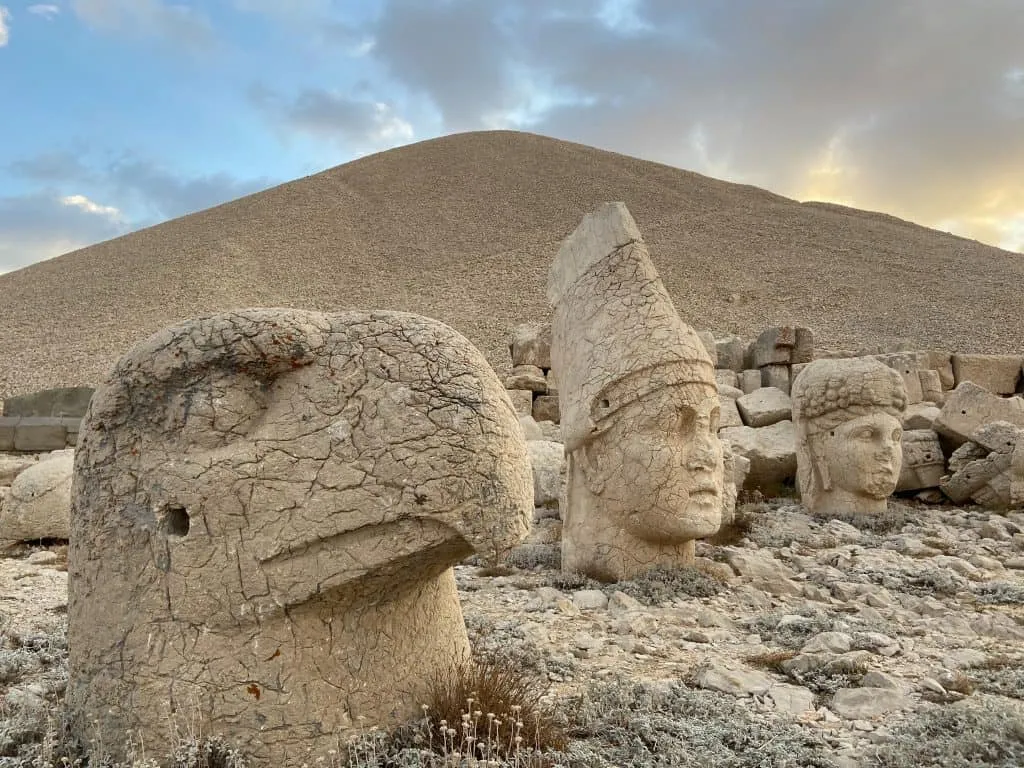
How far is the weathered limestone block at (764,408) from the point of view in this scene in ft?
32.9

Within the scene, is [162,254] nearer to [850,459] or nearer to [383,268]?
[383,268]

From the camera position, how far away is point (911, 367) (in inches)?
460

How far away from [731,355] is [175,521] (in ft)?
37.8

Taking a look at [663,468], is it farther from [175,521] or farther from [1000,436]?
[1000,436]

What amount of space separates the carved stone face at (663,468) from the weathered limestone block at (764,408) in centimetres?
541

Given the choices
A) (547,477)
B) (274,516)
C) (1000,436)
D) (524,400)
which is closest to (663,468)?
(547,477)

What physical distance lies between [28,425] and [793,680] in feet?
38.4

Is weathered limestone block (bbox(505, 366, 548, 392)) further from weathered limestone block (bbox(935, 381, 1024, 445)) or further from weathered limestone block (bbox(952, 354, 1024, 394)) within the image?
weathered limestone block (bbox(952, 354, 1024, 394))

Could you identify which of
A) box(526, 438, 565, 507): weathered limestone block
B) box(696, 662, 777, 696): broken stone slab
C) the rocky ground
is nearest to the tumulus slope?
box(526, 438, 565, 507): weathered limestone block

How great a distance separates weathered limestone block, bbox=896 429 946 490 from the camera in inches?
337

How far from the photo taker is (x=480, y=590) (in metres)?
4.75

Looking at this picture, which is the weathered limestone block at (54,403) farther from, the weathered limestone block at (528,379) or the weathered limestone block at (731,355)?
the weathered limestone block at (731,355)

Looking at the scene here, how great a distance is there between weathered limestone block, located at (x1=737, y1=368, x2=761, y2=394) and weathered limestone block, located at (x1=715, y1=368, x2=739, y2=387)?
0.11 m

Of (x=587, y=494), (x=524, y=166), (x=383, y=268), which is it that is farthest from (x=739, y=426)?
(x=524, y=166)
